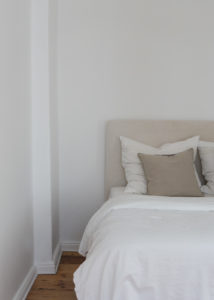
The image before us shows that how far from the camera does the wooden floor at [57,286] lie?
2.55 m

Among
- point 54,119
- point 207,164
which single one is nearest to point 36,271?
point 54,119

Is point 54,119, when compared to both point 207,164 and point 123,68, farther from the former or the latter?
point 207,164

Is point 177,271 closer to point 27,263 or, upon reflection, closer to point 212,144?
point 27,263

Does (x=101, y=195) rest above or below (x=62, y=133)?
below

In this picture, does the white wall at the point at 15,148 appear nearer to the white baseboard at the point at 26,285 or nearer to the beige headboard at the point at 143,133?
the white baseboard at the point at 26,285

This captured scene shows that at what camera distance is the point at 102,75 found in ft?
10.9

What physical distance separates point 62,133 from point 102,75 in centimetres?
65

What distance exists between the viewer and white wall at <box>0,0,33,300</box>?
2.10 meters

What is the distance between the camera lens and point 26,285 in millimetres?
2588

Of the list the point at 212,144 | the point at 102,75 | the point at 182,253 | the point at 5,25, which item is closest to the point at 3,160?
the point at 5,25

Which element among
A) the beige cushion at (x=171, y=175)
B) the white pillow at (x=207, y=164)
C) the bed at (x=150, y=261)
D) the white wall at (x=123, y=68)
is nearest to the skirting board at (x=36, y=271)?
the white wall at (x=123, y=68)

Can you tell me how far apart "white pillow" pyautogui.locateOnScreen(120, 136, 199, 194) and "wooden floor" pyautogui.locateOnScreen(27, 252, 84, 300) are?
2.92ft

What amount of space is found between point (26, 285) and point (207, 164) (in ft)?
5.60

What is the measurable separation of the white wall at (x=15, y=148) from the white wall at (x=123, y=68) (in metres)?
0.67
